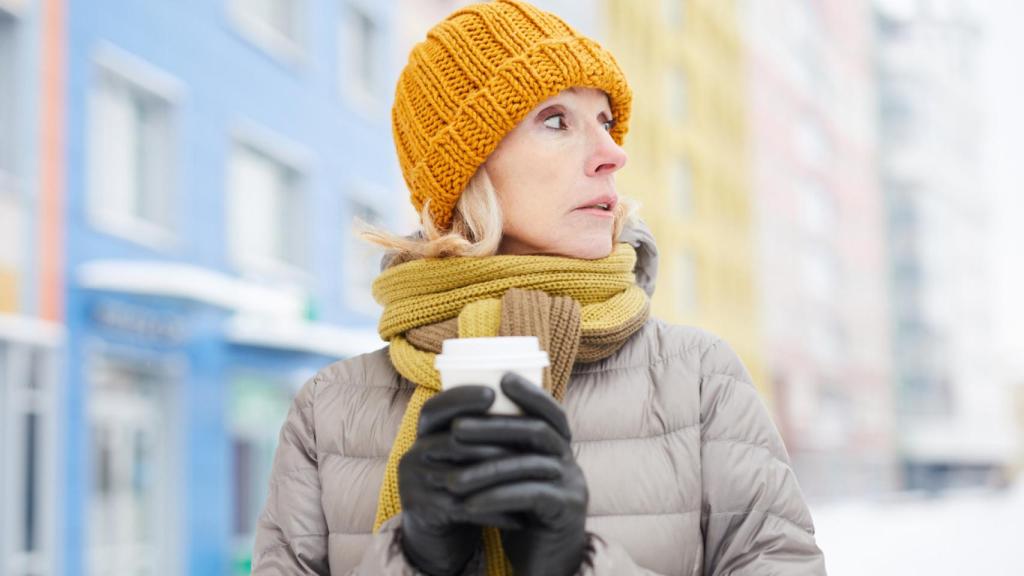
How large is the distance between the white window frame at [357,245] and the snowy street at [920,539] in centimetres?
394

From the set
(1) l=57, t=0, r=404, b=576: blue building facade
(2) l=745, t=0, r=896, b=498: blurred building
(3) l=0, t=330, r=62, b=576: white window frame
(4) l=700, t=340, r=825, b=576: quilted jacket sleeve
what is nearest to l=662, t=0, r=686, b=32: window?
(2) l=745, t=0, r=896, b=498: blurred building

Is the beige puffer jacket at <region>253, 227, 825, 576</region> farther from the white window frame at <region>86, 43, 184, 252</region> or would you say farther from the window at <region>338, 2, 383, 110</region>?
the window at <region>338, 2, 383, 110</region>

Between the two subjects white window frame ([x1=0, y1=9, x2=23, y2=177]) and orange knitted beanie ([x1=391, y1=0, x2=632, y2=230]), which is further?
white window frame ([x1=0, y1=9, x2=23, y2=177])

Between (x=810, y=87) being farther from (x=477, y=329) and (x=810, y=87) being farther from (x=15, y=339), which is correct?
(x=477, y=329)

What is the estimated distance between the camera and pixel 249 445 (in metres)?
7.09

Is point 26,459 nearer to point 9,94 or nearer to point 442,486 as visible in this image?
point 9,94

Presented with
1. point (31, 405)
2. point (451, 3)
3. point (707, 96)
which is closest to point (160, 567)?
point (31, 405)

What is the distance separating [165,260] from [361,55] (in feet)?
10.6

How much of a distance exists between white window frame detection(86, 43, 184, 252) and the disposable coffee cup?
16.0 feet

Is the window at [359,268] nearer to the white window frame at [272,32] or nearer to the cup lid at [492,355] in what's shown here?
the white window frame at [272,32]

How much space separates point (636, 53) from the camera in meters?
15.4

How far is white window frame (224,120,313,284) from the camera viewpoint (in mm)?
6824

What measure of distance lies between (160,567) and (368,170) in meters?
3.63

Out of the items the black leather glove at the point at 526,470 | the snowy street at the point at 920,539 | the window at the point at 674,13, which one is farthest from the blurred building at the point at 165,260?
the window at the point at 674,13
